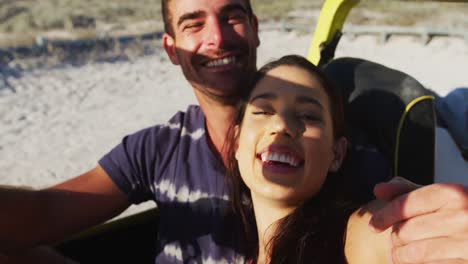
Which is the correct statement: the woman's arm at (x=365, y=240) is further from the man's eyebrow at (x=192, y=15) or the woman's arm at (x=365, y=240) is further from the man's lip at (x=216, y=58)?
the man's eyebrow at (x=192, y=15)

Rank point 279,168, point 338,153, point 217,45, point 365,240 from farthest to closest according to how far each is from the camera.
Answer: point 217,45
point 338,153
point 279,168
point 365,240

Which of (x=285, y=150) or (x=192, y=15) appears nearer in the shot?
(x=285, y=150)

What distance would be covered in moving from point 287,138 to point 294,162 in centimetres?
8

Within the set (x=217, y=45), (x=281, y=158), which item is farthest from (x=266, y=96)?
(x=217, y=45)

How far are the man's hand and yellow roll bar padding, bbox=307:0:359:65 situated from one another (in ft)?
5.64

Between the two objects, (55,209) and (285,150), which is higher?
(285,150)

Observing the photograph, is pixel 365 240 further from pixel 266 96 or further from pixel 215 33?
pixel 215 33

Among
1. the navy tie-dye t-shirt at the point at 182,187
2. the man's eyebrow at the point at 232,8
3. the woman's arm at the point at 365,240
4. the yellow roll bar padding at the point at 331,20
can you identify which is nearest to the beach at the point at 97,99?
the yellow roll bar padding at the point at 331,20

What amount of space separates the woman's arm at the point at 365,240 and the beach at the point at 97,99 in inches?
146

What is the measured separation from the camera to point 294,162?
1.30m

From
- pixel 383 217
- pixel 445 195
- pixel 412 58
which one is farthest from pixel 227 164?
pixel 412 58

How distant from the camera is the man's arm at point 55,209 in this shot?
1.67 metres

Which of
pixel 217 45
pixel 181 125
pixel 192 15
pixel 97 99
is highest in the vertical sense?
pixel 192 15

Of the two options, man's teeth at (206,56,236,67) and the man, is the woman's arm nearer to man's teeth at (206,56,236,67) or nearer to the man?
the man
